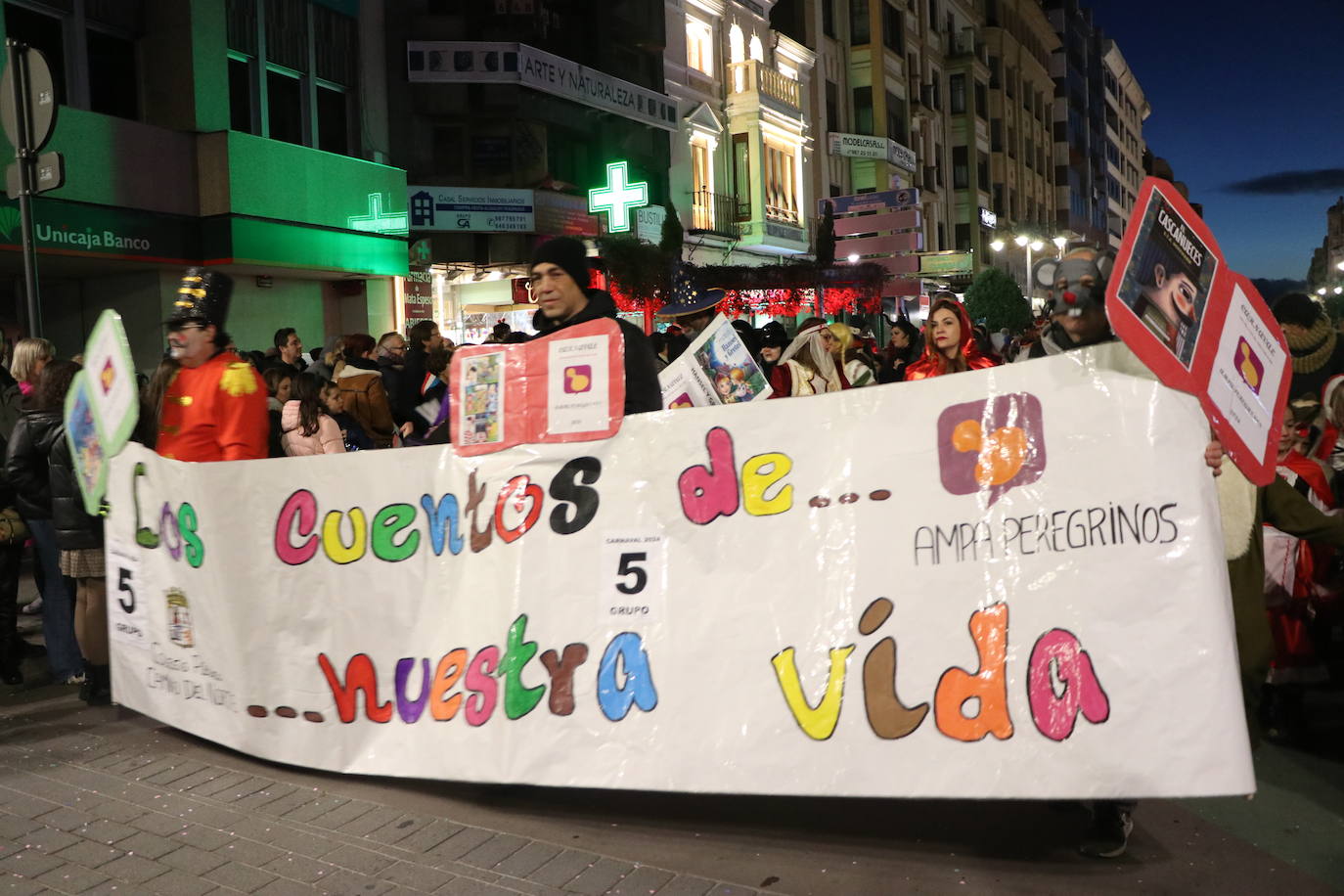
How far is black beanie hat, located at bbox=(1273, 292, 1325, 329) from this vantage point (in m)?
6.68

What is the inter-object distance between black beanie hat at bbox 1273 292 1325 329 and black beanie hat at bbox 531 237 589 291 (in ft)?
13.1

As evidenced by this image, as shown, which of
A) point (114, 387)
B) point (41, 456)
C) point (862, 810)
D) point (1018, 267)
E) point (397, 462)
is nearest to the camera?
point (862, 810)

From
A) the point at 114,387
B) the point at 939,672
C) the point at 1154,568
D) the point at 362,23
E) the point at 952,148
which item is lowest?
the point at 939,672

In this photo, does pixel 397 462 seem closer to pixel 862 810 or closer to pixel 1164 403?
pixel 862 810

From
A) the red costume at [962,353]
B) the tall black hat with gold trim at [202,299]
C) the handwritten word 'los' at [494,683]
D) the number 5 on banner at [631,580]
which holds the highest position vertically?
the tall black hat with gold trim at [202,299]

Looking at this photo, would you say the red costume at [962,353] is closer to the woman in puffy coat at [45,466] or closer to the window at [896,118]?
the woman in puffy coat at [45,466]

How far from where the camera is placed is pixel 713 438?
419 centimetres

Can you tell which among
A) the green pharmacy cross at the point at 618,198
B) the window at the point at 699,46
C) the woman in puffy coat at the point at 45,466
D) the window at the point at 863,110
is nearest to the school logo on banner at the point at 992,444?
the woman in puffy coat at the point at 45,466

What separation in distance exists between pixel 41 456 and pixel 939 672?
5148 mm

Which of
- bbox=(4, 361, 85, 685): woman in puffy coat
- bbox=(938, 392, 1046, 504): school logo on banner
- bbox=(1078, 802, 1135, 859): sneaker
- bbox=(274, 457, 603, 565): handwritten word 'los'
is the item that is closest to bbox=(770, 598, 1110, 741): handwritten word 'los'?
bbox=(938, 392, 1046, 504): school logo on banner

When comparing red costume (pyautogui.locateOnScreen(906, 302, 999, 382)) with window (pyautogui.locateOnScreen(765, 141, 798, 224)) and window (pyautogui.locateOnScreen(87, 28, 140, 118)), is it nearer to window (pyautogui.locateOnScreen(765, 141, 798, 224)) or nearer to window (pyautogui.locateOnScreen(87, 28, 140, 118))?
window (pyautogui.locateOnScreen(87, 28, 140, 118))

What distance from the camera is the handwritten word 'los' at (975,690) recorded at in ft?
11.7

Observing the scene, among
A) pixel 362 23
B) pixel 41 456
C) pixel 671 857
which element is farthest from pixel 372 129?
pixel 671 857

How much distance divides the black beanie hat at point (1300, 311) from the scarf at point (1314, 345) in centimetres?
4
